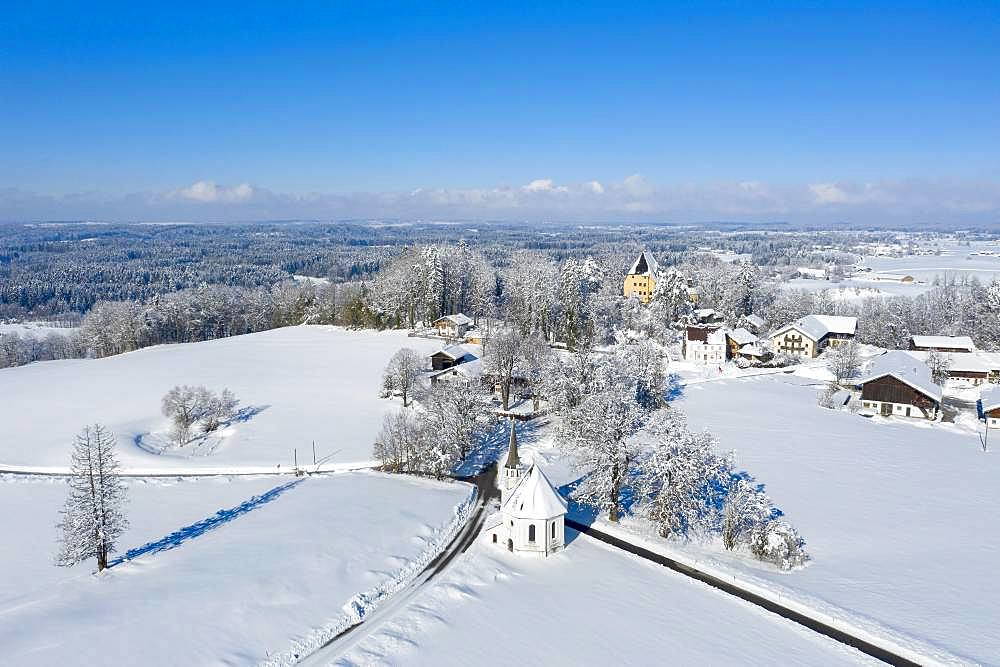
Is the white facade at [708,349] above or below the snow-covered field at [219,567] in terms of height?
above

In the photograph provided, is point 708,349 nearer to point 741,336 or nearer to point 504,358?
point 741,336

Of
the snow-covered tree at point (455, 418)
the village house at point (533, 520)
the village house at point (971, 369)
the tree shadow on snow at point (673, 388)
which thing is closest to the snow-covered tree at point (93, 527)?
the snow-covered tree at point (455, 418)

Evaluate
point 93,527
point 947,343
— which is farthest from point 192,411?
point 947,343

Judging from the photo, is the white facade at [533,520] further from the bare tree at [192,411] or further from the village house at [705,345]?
the village house at [705,345]

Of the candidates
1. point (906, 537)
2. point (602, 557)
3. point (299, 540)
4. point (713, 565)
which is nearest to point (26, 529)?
point (299, 540)

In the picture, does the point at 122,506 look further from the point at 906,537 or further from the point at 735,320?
the point at 735,320
